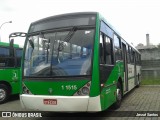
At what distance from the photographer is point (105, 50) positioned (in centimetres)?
713

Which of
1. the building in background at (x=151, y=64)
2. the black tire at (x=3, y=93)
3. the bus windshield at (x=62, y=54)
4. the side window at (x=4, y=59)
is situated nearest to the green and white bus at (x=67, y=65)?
the bus windshield at (x=62, y=54)

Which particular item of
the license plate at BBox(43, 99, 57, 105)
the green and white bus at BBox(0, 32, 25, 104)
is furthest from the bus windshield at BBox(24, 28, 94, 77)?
the green and white bus at BBox(0, 32, 25, 104)

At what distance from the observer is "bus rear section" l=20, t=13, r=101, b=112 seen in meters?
6.21

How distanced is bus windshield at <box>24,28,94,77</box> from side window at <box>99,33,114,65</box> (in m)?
0.41

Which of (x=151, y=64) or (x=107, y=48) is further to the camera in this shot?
(x=151, y=64)

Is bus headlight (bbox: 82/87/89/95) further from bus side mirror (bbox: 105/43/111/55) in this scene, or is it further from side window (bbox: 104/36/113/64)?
bus side mirror (bbox: 105/43/111/55)

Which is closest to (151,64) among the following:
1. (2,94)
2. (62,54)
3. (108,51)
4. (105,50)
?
(2,94)

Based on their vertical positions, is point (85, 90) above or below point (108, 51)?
below

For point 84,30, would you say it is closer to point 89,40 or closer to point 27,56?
point 89,40

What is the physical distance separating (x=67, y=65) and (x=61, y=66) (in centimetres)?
16

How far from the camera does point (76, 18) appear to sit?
6926mm

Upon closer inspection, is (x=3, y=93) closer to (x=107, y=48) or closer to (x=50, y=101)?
(x=50, y=101)

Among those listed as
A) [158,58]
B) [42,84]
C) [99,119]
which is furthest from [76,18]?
[158,58]

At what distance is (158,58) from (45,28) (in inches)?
776
